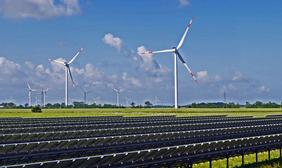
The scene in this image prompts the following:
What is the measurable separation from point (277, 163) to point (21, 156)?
934 cm

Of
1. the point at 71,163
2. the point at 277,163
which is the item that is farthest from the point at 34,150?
the point at 277,163

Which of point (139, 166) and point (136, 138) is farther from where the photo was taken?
point (136, 138)

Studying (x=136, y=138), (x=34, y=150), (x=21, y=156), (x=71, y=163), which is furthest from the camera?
(x=136, y=138)

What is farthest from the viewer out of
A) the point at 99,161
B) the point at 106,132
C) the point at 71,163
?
the point at 106,132

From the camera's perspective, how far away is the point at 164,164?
13.4 metres

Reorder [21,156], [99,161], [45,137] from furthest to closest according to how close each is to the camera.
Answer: [45,137], [21,156], [99,161]

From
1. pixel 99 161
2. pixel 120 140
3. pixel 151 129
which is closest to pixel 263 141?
pixel 120 140

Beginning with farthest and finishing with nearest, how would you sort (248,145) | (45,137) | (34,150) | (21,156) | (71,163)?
(45,137) < (248,145) < (34,150) < (21,156) < (71,163)

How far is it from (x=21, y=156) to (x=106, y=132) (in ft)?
32.5

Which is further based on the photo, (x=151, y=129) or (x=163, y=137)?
(x=151, y=129)

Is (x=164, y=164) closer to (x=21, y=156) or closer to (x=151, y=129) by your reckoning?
(x=21, y=156)

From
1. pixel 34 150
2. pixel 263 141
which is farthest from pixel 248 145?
pixel 34 150

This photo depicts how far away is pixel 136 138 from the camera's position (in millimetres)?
Answer: 18641

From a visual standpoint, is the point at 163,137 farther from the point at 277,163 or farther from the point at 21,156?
the point at 21,156
